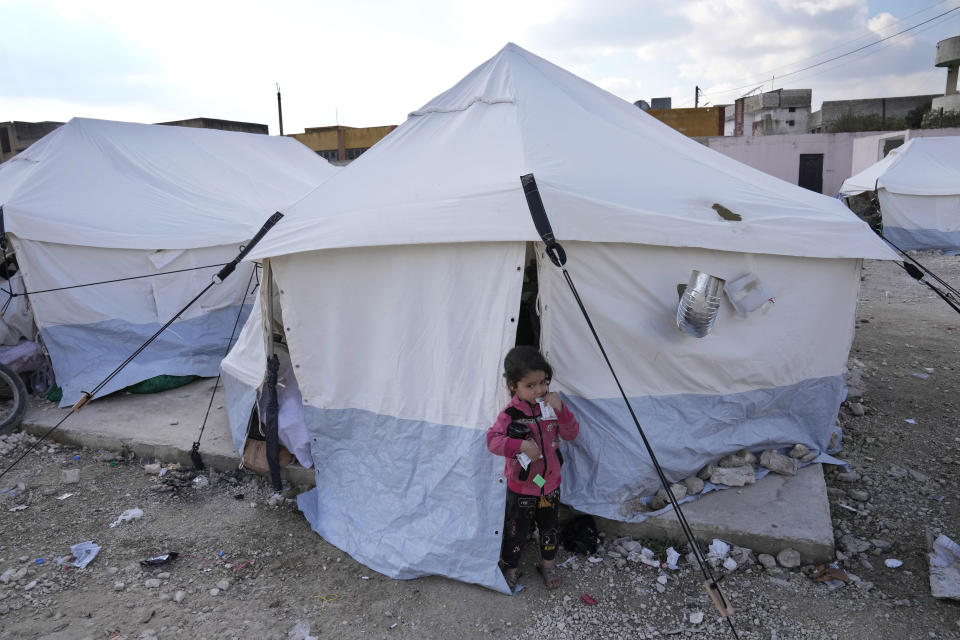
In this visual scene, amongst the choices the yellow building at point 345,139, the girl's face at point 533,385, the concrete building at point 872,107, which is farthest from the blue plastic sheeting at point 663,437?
the concrete building at point 872,107

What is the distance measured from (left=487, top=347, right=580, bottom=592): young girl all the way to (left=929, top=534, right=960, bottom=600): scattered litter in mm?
1665

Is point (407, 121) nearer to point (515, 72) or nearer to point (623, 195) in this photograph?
point (515, 72)


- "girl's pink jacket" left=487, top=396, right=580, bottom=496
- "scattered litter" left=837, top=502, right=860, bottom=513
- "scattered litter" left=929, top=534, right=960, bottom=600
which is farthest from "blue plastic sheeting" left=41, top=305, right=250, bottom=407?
"scattered litter" left=929, top=534, right=960, bottom=600

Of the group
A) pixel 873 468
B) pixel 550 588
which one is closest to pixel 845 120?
pixel 873 468

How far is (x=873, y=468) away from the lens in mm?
3943

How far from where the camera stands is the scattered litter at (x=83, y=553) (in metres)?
3.46

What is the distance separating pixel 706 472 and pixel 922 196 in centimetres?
1311

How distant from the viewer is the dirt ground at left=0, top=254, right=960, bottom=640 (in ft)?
9.23

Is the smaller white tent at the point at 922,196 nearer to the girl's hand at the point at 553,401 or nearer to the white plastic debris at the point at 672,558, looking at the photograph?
the white plastic debris at the point at 672,558

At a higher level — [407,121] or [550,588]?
[407,121]

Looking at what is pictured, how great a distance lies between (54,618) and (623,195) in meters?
3.49

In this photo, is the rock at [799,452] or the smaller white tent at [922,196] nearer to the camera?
the rock at [799,452]

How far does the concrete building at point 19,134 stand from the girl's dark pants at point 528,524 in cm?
1782

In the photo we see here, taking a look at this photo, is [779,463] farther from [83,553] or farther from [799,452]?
[83,553]
